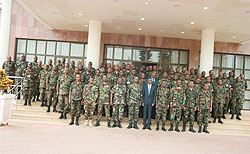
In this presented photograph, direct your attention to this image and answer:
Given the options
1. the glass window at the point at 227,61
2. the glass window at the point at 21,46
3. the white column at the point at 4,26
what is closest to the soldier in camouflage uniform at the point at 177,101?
the glass window at the point at 227,61

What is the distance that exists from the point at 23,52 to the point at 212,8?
1150 centimetres

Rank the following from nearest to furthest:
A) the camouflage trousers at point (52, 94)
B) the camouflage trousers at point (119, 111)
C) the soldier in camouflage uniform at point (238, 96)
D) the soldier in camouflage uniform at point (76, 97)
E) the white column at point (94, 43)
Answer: the soldier in camouflage uniform at point (76, 97)
the camouflage trousers at point (119, 111)
the camouflage trousers at point (52, 94)
the soldier in camouflage uniform at point (238, 96)
the white column at point (94, 43)

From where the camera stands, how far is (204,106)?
23.8ft

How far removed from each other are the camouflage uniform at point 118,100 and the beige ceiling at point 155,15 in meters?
3.26

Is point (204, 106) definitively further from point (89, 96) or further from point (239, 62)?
point (239, 62)

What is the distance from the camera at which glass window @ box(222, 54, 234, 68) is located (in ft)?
43.1

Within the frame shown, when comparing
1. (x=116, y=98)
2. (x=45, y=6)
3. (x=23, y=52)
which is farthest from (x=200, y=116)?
(x=23, y=52)

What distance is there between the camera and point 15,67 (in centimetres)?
926

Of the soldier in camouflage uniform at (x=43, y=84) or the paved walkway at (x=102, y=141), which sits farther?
the soldier in camouflage uniform at (x=43, y=84)

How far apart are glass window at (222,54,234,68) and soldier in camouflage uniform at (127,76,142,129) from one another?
8.52 metres

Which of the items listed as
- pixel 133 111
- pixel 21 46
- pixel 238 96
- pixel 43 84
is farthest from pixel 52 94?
pixel 238 96

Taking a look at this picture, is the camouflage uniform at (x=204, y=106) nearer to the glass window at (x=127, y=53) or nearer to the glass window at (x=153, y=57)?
the glass window at (x=153, y=57)

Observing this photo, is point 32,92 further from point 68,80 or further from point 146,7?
point 146,7

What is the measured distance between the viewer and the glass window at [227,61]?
13133mm
